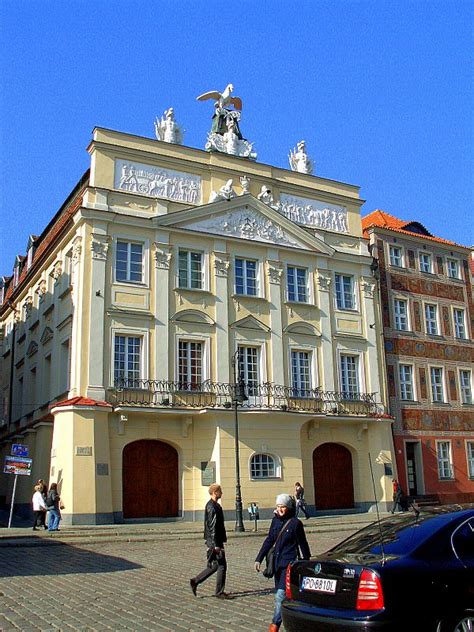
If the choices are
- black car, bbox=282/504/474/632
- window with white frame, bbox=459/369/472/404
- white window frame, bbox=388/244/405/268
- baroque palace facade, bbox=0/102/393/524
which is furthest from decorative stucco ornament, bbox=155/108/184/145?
black car, bbox=282/504/474/632

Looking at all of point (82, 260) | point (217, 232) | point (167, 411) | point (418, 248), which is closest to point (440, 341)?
point (418, 248)

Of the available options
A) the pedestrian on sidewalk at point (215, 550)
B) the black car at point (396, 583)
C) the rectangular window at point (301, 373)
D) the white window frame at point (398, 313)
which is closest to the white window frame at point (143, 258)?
the rectangular window at point (301, 373)

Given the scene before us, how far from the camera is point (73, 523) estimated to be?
2314 centimetres

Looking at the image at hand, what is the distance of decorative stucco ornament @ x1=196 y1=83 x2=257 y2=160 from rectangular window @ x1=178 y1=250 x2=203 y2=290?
5748 millimetres

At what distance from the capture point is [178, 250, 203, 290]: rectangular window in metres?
28.1

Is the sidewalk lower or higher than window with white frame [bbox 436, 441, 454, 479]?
lower

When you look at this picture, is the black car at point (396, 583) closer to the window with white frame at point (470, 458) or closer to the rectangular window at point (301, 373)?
the rectangular window at point (301, 373)

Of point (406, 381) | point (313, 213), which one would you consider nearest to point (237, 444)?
point (406, 381)

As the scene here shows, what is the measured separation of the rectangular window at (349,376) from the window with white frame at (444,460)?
18.6 feet

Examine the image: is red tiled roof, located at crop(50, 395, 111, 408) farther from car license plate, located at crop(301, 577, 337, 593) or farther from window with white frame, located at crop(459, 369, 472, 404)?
window with white frame, located at crop(459, 369, 472, 404)

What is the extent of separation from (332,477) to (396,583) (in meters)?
24.7

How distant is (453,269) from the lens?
37000 mm

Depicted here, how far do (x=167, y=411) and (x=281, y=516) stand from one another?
57.1ft

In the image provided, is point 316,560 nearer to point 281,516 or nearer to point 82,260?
point 281,516
